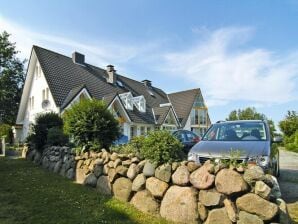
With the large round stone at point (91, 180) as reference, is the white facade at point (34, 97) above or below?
above

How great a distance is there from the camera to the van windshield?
7.35 m

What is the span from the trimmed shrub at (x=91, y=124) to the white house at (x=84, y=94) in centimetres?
793

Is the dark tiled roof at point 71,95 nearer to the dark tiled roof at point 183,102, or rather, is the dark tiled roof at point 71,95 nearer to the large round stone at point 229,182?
the dark tiled roof at point 183,102

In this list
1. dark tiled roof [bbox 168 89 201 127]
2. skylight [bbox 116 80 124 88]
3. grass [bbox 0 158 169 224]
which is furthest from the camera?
dark tiled roof [bbox 168 89 201 127]

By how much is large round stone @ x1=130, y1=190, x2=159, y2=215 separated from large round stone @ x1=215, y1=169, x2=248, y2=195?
143 centimetres

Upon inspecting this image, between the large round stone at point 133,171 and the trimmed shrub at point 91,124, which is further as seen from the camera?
the trimmed shrub at point 91,124

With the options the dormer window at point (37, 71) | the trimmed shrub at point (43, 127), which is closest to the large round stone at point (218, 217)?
the trimmed shrub at point (43, 127)

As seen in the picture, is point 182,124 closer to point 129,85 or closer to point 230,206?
point 129,85

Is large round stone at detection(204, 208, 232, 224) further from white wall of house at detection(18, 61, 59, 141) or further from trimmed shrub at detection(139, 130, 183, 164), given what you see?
white wall of house at detection(18, 61, 59, 141)

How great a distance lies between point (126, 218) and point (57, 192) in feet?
8.37

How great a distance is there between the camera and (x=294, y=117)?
30.0 meters

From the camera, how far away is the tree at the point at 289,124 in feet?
97.0

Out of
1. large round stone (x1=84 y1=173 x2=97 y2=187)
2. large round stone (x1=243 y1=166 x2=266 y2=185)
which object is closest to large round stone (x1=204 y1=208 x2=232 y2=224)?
large round stone (x1=243 y1=166 x2=266 y2=185)

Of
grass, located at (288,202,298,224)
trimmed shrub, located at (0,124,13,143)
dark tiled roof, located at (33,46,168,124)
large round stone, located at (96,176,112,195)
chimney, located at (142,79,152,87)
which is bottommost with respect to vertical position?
grass, located at (288,202,298,224)
